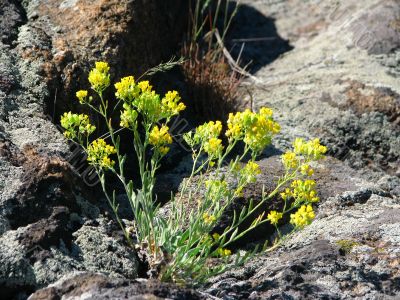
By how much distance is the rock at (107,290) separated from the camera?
95.1 inches

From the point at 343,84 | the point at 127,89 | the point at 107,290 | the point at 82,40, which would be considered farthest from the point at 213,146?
the point at 343,84

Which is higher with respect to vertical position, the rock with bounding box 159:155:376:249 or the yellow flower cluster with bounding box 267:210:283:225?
the yellow flower cluster with bounding box 267:210:283:225

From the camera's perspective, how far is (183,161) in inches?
153

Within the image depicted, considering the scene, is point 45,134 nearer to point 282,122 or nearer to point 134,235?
point 134,235

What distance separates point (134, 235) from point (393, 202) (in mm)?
1374

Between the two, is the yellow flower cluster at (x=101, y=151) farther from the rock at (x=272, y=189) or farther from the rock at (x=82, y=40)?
the rock at (x=82, y=40)

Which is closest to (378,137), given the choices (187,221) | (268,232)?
(268,232)

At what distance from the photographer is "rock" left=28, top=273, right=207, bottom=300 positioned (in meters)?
2.42

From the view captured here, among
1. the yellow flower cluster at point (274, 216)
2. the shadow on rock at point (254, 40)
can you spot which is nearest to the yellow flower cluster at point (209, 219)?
the yellow flower cluster at point (274, 216)

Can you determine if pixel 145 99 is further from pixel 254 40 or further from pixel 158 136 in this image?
pixel 254 40

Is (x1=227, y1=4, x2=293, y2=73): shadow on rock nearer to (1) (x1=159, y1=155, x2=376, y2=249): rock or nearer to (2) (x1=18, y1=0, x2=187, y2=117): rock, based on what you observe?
(2) (x1=18, y1=0, x2=187, y2=117): rock

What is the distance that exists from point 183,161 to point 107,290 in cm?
153

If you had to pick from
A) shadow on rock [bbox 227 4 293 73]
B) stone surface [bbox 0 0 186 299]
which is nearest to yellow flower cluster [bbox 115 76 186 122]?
stone surface [bbox 0 0 186 299]

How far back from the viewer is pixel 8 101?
3354 mm
